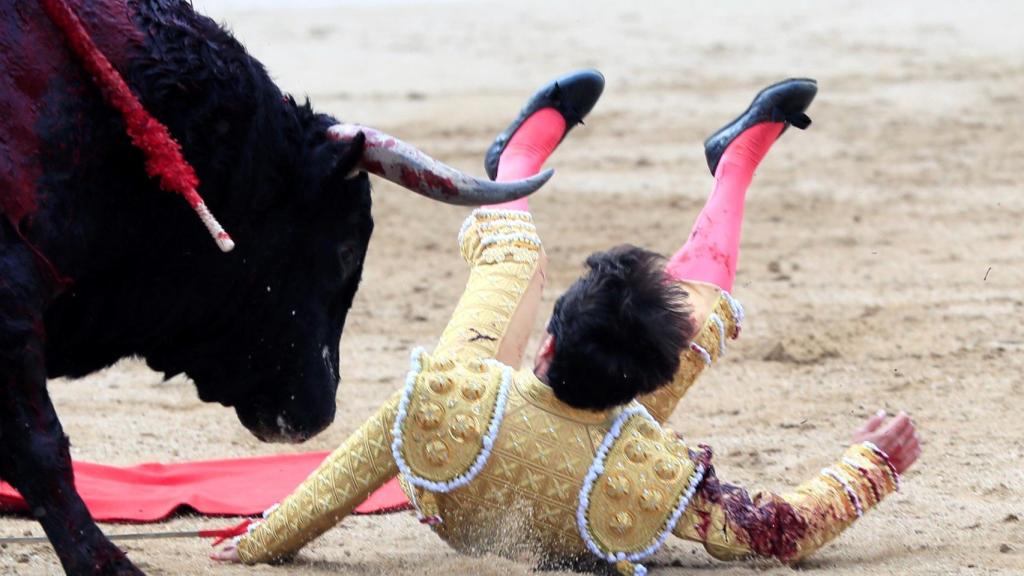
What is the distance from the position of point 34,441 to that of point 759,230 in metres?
5.24

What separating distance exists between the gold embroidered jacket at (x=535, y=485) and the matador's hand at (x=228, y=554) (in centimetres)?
2

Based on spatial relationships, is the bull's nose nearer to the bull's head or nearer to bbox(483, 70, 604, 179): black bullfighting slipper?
the bull's head

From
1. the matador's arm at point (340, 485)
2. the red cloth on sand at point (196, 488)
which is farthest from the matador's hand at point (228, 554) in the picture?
the red cloth on sand at point (196, 488)

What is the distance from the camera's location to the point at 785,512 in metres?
3.76

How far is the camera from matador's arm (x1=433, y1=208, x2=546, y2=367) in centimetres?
417

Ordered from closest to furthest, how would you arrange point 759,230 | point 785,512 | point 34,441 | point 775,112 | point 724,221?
point 34,441 < point 785,512 < point 724,221 < point 775,112 < point 759,230

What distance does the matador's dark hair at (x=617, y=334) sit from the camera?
11.6ft

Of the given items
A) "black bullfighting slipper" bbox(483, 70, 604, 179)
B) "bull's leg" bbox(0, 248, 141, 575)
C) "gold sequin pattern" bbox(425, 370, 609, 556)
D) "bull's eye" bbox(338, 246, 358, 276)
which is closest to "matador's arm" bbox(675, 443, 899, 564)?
"gold sequin pattern" bbox(425, 370, 609, 556)

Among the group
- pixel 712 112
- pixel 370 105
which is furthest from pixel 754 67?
pixel 370 105

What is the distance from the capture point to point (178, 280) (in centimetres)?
368

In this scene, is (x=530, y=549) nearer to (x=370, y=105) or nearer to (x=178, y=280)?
(x=178, y=280)

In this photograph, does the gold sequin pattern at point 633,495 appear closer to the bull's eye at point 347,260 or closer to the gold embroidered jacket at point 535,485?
the gold embroidered jacket at point 535,485

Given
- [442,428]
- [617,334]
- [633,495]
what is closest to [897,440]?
[633,495]

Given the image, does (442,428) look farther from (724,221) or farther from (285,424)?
(724,221)
